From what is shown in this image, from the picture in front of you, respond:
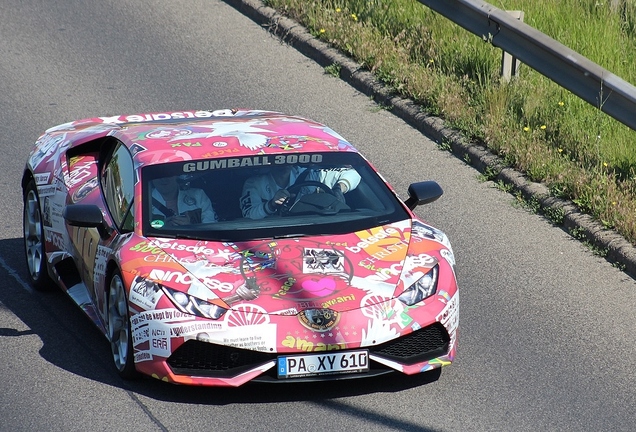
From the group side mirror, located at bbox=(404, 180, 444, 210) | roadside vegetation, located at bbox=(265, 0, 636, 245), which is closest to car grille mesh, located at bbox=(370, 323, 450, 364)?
side mirror, located at bbox=(404, 180, 444, 210)

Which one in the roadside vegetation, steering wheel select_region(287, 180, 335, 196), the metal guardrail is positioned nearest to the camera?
steering wheel select_region(287, 180, 335, 196)

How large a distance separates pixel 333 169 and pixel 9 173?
4221 millimetres

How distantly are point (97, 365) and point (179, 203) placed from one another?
3.71 feet

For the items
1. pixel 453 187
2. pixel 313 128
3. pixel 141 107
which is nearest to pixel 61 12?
pixel 141 107

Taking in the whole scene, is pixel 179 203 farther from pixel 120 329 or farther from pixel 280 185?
pixel 120 329

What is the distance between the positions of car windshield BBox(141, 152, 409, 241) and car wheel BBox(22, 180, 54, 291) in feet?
4.75

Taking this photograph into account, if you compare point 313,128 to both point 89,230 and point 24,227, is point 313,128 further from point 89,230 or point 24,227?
point 24,227

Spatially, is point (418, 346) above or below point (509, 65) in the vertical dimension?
above

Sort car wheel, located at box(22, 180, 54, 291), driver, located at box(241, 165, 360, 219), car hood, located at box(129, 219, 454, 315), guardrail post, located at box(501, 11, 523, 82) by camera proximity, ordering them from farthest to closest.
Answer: guardrail post, located at box(501, 11, 523, 82) → car wheel, located at box(22, 180, 54, 291) → driver, located at box(241, 165, 360, 219) → car hood, located at box(129, 219, 454, 315)

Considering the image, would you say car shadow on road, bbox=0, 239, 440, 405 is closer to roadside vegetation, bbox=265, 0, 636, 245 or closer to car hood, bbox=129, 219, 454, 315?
car hood, bbox=129, 219, 454, 315

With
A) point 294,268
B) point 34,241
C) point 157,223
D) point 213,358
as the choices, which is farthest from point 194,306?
point 34,241

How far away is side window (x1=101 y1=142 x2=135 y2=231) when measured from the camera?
310 inches

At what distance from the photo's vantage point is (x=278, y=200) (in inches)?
313

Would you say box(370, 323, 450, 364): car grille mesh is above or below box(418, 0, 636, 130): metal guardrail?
above
